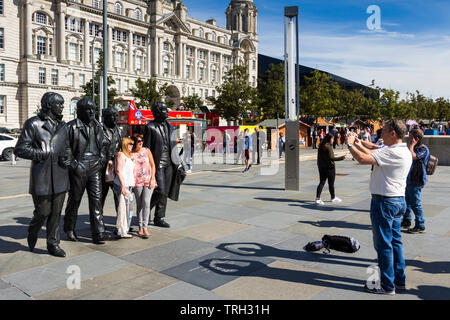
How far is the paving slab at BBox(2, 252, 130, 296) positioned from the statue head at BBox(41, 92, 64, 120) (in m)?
1.80

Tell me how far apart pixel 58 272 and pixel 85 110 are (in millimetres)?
2157

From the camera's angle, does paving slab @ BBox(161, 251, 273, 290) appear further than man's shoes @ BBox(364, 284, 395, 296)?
Yes

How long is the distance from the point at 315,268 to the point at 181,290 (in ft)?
5.30

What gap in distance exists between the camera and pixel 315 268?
Result: 4547mm

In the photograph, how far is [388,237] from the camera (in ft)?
12.5

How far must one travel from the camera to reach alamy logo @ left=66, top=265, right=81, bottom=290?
13.0ft

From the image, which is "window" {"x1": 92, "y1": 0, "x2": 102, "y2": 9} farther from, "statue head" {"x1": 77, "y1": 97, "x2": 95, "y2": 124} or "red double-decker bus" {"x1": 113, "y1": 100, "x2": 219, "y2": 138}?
"statue head" {"x1": 77, "y1": 97, "x2": 95, "y2": 124}

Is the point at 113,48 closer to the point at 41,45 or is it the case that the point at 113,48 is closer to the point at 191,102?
the point at 41,45

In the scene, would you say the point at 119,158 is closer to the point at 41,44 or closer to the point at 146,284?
the point at 146,284

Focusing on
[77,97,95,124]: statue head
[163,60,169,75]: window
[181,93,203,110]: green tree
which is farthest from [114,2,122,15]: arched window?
[77,97,95,124]: statue head

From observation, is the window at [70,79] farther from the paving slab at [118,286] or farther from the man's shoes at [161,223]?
the paving slab at [118,286]

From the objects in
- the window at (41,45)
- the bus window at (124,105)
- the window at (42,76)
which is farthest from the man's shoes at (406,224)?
the window at (41,45)

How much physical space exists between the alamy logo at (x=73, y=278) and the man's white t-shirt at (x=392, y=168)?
3131 mm

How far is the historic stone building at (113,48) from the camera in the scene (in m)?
52.5
